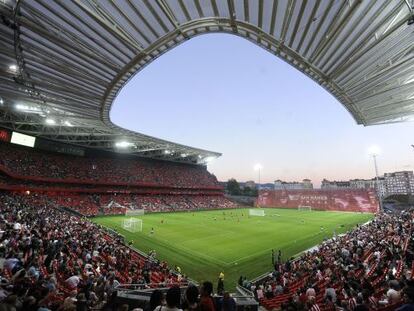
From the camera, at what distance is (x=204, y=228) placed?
113ft

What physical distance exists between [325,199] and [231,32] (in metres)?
65.2

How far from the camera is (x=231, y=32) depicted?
1080cm

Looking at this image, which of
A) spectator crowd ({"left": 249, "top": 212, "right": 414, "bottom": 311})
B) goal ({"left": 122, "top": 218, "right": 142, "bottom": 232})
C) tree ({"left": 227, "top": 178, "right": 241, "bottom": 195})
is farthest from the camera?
tree ({"left": 227, "top": 178, "right": 241, "bottom": 195})

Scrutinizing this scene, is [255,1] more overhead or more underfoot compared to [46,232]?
more overhead

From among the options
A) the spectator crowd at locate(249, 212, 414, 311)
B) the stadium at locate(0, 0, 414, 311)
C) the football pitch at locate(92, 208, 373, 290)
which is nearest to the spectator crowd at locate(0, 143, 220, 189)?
the football pitch at locate(92, 208, 373, 290)

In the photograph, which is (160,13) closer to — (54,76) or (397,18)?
(397,18)

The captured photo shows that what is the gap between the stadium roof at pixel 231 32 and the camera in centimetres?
846

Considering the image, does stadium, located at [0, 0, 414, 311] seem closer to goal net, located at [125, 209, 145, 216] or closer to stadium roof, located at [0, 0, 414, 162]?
stadium roof, located at [0, 0, 414, 162]

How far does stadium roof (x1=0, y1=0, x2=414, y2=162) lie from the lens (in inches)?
333

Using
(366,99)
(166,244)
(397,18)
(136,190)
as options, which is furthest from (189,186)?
(397,18)

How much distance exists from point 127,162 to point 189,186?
57.6ft

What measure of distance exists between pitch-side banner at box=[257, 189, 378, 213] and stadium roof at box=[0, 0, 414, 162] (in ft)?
172

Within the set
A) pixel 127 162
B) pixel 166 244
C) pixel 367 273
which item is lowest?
pixel 166 244

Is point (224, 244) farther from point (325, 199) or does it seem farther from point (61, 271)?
point (325, 199)
